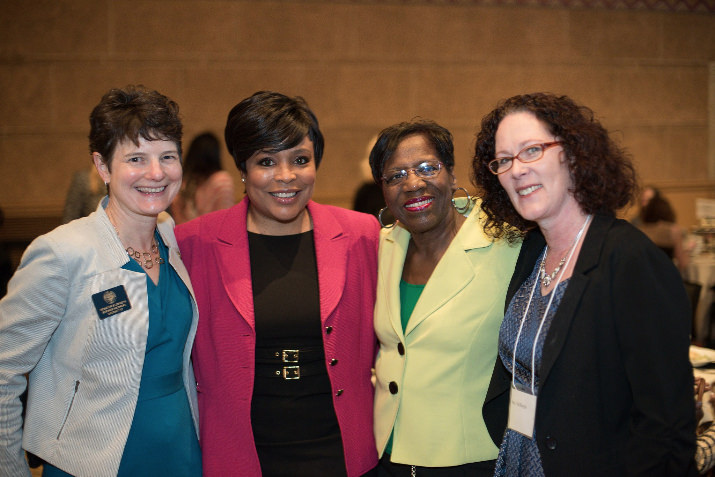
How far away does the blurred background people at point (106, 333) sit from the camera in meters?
1.68

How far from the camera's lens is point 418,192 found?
205cm

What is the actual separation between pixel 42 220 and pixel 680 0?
7.49 m

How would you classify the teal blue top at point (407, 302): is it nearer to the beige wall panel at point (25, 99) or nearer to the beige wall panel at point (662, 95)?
the beige wall panel at point (25, 99)

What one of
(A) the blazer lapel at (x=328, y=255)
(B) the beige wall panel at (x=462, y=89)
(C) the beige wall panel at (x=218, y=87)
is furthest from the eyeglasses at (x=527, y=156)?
(B) the beige wall panel at (x=462, y=89)

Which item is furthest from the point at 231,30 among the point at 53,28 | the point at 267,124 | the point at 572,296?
the point at 572,296

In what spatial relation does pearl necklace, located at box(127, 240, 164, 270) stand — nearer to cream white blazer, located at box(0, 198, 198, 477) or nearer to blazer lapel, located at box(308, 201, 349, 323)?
cream white blazer, located at box(0, 198, 198, 477)

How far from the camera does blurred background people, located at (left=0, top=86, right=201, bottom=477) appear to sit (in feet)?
5.51

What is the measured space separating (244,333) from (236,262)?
243 mm

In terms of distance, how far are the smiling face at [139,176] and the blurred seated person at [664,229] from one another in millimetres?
4536

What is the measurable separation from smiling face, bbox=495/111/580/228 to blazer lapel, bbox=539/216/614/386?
11 cm

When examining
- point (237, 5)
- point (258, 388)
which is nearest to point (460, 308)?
point (258, 388)

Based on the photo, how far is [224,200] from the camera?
4082mm

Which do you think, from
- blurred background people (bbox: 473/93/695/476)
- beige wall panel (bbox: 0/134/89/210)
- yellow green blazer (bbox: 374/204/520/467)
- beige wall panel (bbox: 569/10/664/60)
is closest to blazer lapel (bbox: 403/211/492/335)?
yellow green blazer (bbox: 374/204/520/467)

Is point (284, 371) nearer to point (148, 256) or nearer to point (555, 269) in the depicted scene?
point (148, 256)
